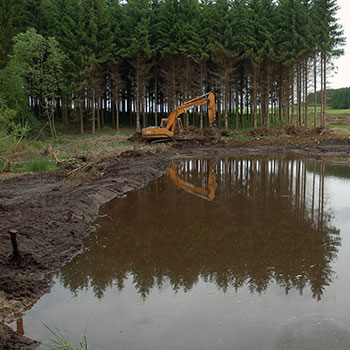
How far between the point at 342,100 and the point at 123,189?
264 feet

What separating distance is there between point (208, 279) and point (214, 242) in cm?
156

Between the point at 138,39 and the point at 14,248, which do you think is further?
the point at 138,39

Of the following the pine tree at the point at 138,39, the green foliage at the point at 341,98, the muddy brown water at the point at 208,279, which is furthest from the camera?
the green foliage at the point at 341,98

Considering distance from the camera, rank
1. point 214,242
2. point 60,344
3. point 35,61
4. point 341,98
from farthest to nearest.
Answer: point 341,98 < point 35,61 < point 214,242 < point 60,344

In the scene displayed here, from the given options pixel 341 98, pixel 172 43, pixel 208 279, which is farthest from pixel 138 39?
pixel 341 98

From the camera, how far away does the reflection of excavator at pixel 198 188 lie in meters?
11.1

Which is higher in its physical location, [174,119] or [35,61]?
[35,61]

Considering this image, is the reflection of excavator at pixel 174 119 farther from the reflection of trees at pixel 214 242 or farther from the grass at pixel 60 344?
the grass at pixel 60 344

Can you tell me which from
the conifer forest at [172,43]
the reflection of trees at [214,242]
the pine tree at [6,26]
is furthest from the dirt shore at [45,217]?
the pine tree at [6,26]

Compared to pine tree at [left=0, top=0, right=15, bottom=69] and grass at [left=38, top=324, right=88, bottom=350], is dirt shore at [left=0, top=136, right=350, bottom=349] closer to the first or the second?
grass at [left=38, top=324, right=88, bottom=350]

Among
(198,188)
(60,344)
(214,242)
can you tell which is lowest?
(60,344)

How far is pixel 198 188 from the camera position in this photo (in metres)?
12.2

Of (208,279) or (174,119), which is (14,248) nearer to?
(208,279)

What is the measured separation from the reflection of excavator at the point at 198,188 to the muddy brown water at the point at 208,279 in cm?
95
